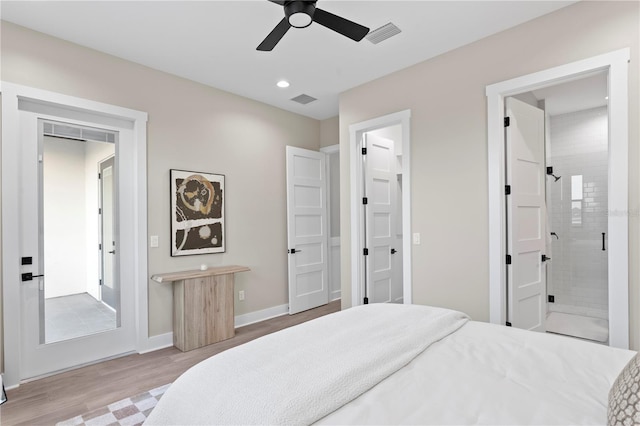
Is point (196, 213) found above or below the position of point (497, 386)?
above

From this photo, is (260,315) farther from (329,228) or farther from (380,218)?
(380,218)

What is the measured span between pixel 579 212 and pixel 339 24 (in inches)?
175

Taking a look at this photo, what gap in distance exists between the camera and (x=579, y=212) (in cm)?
468

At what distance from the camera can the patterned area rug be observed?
2182 millimetres

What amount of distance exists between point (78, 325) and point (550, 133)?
6192 millimetres

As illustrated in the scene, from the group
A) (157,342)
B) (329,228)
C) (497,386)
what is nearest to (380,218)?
(329,228)

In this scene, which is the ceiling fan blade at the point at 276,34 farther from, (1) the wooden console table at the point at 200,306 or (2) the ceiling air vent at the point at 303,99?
(1) the wooden console table at the point at 200,306

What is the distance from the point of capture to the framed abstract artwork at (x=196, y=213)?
363 cm

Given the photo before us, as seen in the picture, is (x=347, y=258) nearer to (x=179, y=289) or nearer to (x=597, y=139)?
(x=179, y=289)

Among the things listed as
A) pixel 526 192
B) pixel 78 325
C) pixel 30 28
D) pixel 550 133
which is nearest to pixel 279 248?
pixel 78 325

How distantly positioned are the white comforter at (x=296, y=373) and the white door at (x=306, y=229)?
Result: 9.42ft

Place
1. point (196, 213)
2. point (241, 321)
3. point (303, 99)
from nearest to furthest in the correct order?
point (196, 213), point (241, 321), point (303, 99)

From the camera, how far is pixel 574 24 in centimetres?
252

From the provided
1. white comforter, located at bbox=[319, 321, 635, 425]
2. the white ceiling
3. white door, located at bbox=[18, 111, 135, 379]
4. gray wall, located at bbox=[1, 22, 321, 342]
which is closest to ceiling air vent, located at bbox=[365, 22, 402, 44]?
the white ceiling
